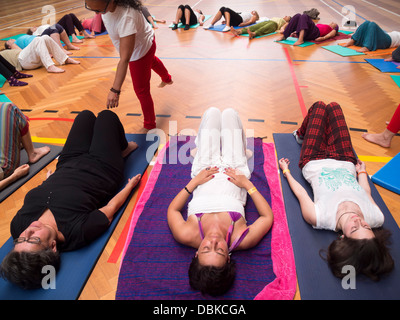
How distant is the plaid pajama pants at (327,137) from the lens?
81.0 inches

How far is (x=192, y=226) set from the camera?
64.8 inches

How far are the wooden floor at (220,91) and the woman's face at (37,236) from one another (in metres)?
0.37

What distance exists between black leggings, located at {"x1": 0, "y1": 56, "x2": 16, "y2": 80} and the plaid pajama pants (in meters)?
4.67

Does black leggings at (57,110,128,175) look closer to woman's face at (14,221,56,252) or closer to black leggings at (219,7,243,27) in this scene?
woman's face at (14,221,56,252)

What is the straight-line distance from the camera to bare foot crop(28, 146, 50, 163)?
8.25 ft

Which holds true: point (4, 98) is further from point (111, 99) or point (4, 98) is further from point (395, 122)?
point (395, 122)

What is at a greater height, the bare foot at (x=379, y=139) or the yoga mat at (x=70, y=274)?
the bare foot at (x=379, y=139)

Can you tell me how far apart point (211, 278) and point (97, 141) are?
1.42 meters

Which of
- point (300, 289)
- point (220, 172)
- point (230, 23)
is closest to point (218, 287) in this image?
point (300, 289)

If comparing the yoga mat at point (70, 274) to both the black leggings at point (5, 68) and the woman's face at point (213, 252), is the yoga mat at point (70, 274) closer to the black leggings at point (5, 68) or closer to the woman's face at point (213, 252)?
the woman's face at point (213, 252)

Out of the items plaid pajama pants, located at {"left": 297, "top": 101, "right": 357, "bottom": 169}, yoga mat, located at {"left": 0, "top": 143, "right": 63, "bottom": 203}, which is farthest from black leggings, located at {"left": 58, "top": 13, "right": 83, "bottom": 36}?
plaid pajama pants, located at {"left": 297, "top": 101, "right": 357, "bottom": 169}

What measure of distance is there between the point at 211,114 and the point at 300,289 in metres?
1.47

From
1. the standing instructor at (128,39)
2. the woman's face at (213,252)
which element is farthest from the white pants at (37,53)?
the woman's face at (213,252)
